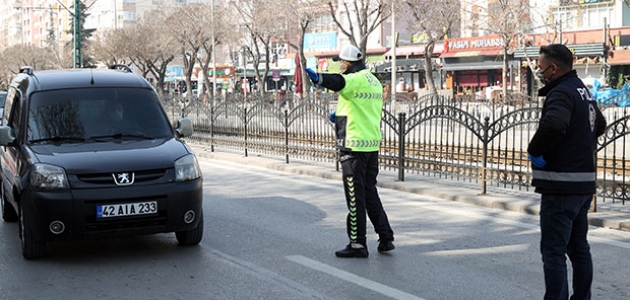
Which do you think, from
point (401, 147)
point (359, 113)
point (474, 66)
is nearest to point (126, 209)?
point (359, 113)

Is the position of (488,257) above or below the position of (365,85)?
below

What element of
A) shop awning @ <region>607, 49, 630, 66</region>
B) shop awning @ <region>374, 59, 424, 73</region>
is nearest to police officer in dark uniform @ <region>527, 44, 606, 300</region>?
shop awning @ <region>607, 49, 630, 66</region>

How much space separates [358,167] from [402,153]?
588 centimetres

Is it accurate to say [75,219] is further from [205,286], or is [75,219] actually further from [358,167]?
[358,167]

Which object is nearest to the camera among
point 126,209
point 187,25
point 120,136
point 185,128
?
point 126,209

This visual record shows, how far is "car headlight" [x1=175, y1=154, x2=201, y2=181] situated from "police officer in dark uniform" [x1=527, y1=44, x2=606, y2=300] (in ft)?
11.1

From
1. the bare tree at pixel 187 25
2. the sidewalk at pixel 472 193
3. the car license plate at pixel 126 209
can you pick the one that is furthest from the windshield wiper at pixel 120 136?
the bare tree at pixel 187 25

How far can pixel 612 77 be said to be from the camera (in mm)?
47656

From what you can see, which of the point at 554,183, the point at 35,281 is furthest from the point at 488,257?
the point at 35,281

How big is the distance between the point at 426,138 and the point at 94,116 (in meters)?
8.25

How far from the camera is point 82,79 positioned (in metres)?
8.29

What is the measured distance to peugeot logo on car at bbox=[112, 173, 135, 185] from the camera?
6930 millimetres

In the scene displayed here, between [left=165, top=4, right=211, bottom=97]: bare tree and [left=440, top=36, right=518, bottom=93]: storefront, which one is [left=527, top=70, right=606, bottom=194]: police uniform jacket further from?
[left=440, top=36, right=518, bottom=93]: storefront

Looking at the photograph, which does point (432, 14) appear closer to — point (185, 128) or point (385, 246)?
point (185, 128)
